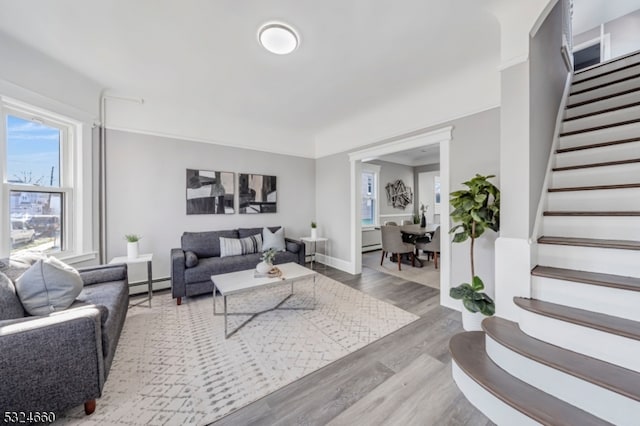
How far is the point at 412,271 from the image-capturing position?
173 inches

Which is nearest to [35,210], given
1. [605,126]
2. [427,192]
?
[605,126]

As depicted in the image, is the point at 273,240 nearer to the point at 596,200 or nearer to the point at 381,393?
the point at 381,393

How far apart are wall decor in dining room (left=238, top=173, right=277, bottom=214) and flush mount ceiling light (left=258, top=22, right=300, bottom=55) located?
2.44m

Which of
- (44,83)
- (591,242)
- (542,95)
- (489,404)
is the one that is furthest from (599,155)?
(44,83)

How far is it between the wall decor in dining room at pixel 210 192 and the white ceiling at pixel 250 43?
1188mm

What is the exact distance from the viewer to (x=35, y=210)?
2.56 m

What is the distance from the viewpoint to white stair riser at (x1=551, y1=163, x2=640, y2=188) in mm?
1862

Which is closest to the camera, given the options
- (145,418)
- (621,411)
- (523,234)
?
(621,411)

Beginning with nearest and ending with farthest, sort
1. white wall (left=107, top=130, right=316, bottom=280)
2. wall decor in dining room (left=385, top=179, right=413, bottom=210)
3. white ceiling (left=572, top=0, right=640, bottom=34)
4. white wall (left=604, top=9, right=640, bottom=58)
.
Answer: white ceiling (left=572, top=0, right=640, bottom=34) < white wall (left=107, top=130, right=316, bottom=280) < white wall (left=604, top=9, right=640, bottom=58) < wall decor in dining room (left=385, top=179, right=413, bottom=210)

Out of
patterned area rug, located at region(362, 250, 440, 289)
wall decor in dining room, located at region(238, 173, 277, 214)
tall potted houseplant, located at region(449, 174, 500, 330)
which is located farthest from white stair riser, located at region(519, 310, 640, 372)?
wall decor in dining room, located at region(238, 173, 277, 214)

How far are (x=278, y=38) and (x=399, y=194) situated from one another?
5575mm

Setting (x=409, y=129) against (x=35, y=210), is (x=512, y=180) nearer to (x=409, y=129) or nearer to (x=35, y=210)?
(x=409, y=129)

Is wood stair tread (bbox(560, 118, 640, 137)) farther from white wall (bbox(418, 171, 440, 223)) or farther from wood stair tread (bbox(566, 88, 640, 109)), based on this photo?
white wall (bbox(418, 171, 440, 223))

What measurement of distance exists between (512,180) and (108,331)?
10.2 feet
